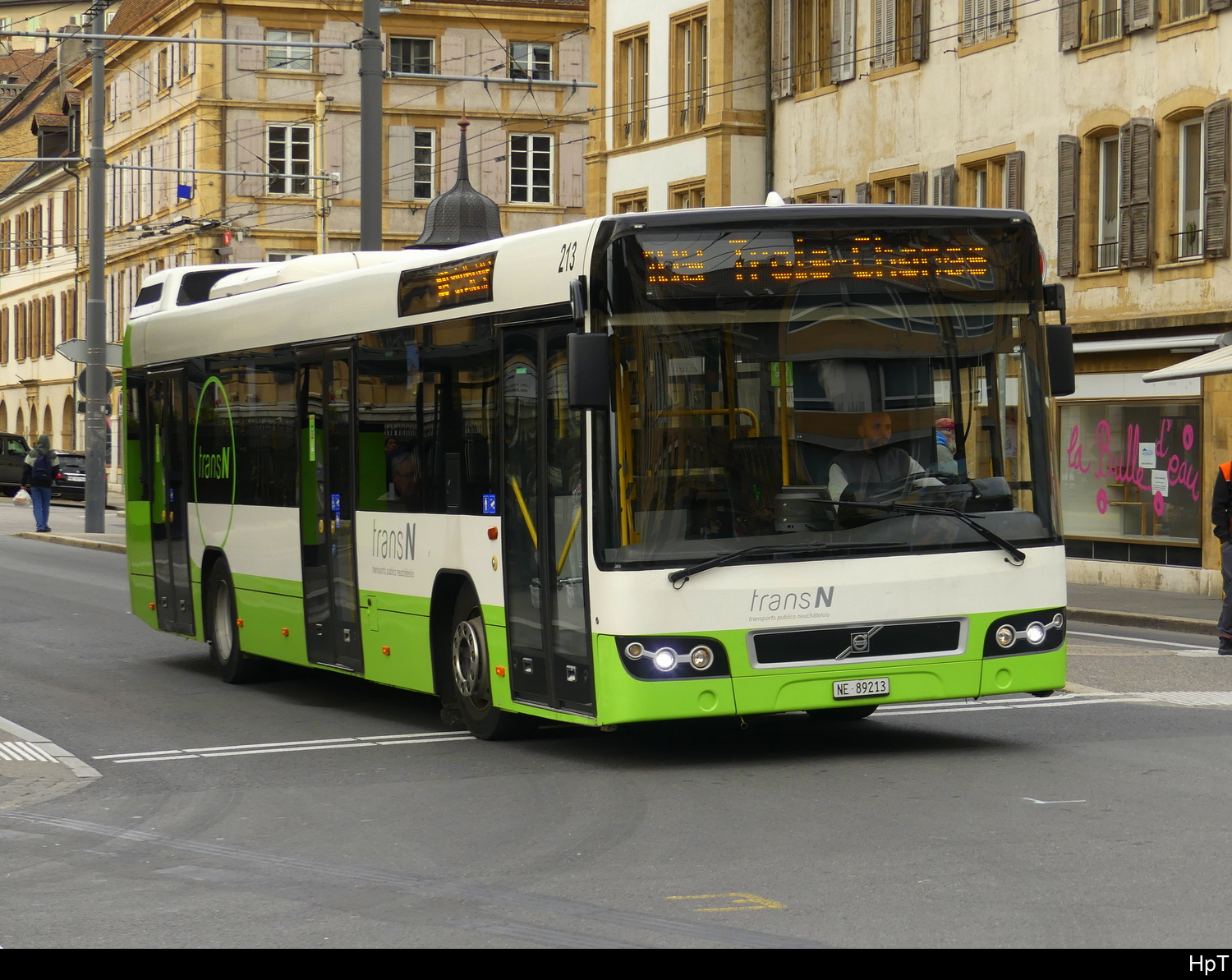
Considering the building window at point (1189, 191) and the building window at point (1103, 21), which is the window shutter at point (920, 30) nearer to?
the building window at point (1103, 21)

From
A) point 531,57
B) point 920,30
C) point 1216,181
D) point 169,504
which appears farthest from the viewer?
point 531,57

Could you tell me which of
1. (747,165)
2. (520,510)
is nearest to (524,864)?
(520,510)

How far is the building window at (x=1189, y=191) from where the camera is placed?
86.5 ft

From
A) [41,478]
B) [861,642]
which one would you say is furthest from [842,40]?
[861,642]

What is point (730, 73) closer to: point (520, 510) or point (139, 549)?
point (139, 549)

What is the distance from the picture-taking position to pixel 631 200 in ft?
131

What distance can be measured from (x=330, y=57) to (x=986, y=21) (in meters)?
40.2

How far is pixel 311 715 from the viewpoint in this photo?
13.4 meters

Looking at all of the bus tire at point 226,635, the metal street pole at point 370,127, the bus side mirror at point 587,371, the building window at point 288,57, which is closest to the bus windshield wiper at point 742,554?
the bus side mirror at point 587,371

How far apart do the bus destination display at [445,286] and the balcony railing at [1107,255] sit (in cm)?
1727

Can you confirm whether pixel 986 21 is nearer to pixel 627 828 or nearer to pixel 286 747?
pixel 286 747

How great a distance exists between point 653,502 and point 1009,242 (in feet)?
7.58

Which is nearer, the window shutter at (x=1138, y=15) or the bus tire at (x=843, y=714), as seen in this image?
the bus tire at (x=843, y=714)

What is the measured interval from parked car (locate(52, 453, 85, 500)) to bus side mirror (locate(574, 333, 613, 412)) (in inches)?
1982
